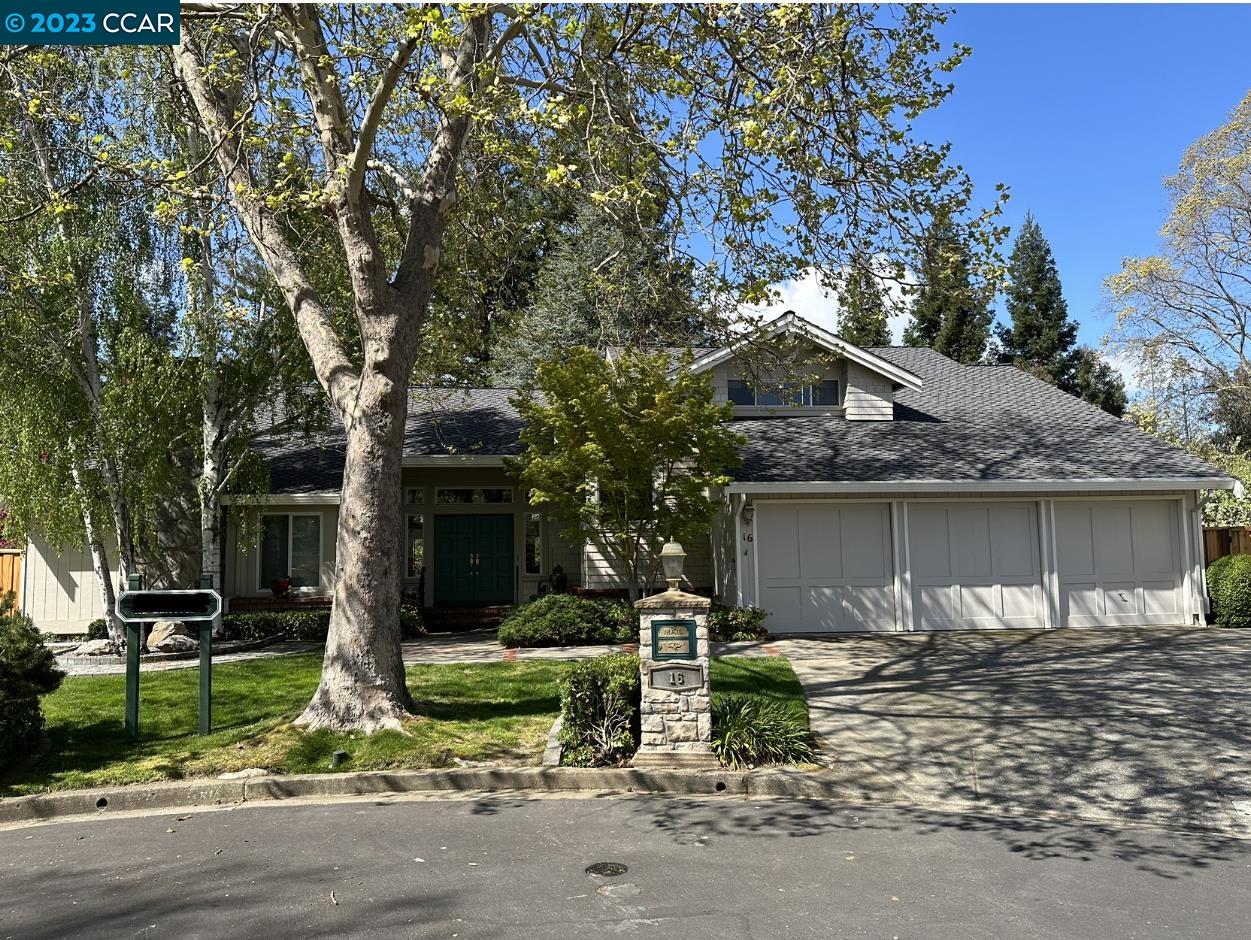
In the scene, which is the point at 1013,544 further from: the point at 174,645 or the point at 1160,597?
the point at 174,645

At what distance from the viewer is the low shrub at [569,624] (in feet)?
47.2

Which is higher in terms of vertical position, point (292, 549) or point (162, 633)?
point (292, 549)

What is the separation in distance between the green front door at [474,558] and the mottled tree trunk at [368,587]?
1019 cm

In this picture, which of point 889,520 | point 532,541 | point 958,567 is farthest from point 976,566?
point 532,541

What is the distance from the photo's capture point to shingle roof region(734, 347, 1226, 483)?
616 inches

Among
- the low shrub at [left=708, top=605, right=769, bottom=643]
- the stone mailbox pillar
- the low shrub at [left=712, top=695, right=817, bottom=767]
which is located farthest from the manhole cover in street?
the low shrub at [left=708, top=605, right=769, bottom=643]

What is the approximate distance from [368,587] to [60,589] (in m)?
11.8

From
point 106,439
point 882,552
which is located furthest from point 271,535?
point 882,552

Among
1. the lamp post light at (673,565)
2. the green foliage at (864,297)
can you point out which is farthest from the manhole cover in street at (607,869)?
the green foliage at (864,297)

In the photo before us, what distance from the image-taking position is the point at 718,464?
48.6 ft

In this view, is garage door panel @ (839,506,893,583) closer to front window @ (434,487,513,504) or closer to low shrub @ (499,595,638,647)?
low shrub @ (499,595,638,647)

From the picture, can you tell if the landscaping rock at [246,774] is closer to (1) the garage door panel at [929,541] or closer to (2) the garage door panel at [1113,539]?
(1) the garage door panel at [929,541]

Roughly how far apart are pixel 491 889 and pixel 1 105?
12.9 metres

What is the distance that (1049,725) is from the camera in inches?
352
